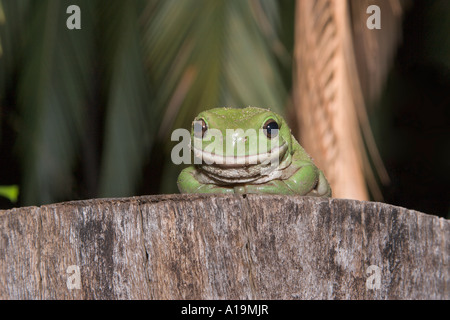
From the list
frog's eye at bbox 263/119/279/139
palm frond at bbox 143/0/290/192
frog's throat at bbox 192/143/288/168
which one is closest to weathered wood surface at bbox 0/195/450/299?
frog's throat at bbox 192/143/288/168

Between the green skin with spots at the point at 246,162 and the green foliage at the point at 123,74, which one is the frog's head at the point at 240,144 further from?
the green foliage at the point at 123,74

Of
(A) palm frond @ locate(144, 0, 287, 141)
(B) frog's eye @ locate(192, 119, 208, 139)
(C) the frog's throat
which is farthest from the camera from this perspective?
(A) palm frond @ locate(144, 0, 287, 141)

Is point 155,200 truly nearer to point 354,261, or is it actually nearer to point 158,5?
point 354,261

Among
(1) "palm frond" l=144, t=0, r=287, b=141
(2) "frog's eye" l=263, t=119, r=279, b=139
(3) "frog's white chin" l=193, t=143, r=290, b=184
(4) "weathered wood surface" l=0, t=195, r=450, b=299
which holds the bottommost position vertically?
(4) "weathered wood surface" l=0, t=195, r=450, b=299

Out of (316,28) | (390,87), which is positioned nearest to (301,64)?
(316,28)

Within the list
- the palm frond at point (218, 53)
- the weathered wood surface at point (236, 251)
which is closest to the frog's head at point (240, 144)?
the weathered wood surface at point (236, 251)

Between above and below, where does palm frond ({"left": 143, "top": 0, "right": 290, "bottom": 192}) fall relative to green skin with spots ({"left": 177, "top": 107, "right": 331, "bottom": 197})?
above

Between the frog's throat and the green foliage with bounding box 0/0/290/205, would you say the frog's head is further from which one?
the green foliage with bounding box 0/0/290/205

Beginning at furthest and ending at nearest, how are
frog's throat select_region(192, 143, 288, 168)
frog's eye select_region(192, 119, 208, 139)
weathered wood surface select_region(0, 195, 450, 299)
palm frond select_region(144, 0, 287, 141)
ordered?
palm frond select_region(144, 0, 287, 141)
frog's eye select_region(192, 119, 208, 139)
frog's throat select_region(192, 143, 288, 168)
weathered wood surface select_region(0, 195, 450, 299)

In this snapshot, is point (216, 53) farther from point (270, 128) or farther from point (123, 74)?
point (270, 128)
